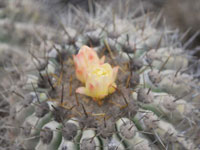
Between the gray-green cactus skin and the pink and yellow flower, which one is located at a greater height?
the pink and yellow flower

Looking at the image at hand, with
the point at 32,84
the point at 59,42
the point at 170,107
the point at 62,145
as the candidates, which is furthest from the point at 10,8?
the point at 170,107

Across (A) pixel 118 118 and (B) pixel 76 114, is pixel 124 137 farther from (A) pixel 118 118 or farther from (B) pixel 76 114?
(B) pixel 76 114

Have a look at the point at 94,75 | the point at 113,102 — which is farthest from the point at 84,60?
the point at 113,102

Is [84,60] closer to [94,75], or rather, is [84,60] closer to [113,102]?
[94,75]

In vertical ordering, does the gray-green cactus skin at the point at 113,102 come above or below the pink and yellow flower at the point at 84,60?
below
